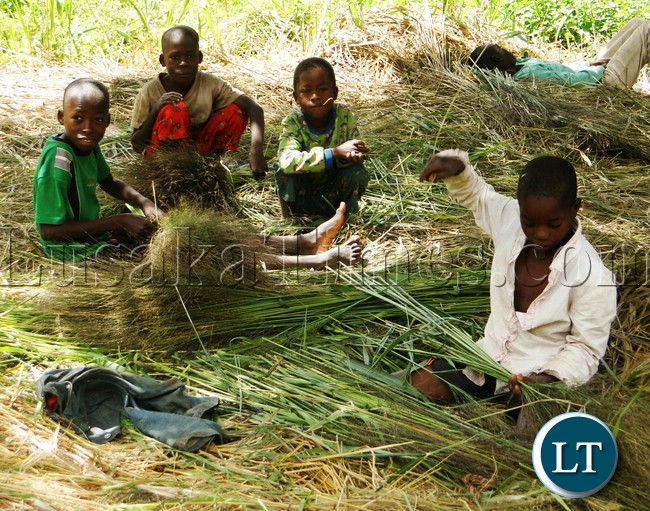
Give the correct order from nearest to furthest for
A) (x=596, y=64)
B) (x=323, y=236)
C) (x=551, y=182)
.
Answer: (x=551, y=182) < (x=323, y=236) < (x=596, y=64)

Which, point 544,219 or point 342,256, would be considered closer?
point 544,219

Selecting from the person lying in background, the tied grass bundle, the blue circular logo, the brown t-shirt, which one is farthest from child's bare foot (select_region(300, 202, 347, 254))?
the person lying in background

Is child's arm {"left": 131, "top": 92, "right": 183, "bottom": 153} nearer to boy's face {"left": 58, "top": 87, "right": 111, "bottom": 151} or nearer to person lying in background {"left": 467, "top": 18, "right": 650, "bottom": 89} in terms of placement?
boy's face {"left": 58, "top": 87, "right": 111, "bottom": 151}

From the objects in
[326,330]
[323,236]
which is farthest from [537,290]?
[323,236]

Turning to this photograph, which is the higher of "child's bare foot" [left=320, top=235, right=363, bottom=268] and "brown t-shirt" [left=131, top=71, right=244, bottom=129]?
"brown t-shirt" [left=131, top=71, right=244, bottom=129]

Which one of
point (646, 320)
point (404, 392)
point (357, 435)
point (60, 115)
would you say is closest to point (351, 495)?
point (357, 435)

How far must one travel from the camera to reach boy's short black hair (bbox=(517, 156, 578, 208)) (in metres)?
2.31

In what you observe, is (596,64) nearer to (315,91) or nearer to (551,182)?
(315,91)

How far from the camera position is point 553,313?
7.89ft

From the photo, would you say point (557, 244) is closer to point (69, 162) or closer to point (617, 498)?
point (617, 498)

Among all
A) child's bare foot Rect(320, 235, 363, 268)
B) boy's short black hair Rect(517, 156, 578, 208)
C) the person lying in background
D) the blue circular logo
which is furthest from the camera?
the person lying in background

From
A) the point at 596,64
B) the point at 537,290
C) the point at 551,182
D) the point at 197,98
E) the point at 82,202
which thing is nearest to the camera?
the point at 551,182

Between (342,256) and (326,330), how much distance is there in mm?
639

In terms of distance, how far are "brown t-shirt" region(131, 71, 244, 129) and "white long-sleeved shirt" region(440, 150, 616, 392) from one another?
2133 millimetres
